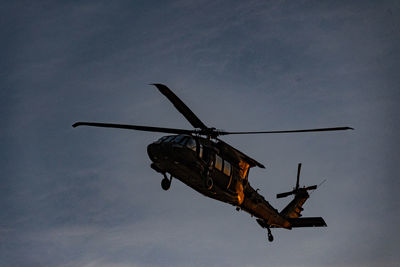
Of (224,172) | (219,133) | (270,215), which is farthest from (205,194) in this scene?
(270,215)

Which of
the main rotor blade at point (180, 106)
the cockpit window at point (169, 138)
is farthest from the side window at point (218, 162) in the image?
the cockpit window at point (169, 138)

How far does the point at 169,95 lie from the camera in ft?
67.3

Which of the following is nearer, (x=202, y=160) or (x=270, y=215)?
A: (x=202, y=160)

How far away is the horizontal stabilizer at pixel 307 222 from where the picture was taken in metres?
29.7

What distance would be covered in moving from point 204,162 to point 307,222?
1114 cm

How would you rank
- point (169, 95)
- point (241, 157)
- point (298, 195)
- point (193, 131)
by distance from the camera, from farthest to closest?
point (298, 195) < point (241, 157) < point (193, 131) < point (169, 95)

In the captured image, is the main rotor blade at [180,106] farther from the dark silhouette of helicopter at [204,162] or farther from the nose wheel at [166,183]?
the nose wheel at [166,183]

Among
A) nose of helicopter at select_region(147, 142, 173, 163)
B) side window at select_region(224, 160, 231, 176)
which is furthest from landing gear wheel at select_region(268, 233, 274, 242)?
nose of helicopter at select_region(147, 142, 173, 163)

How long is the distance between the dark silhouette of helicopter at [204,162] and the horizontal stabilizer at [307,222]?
3.29 m

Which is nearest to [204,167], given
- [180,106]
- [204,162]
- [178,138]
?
[204,162]

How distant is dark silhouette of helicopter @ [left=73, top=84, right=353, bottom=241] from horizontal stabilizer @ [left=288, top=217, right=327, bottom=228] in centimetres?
329

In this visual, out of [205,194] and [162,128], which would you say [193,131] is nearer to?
[162,128]

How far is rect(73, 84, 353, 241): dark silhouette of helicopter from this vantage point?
2211 centimetres

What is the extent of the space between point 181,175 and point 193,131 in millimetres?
2502
